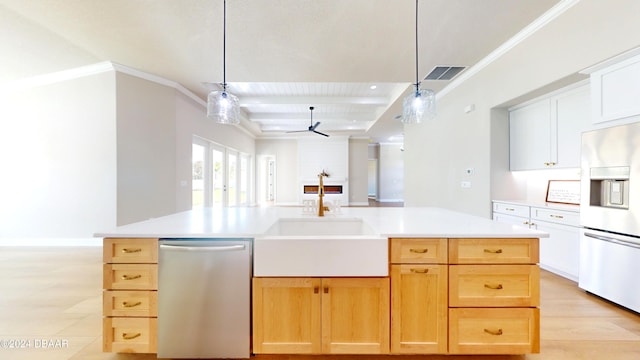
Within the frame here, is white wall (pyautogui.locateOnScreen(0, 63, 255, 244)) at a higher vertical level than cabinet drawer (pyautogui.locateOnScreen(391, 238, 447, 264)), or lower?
higher

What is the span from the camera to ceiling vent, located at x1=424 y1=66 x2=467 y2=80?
4002mm

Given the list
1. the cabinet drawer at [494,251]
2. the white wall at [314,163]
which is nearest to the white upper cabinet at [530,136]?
the cabinet drawer at [494,251]

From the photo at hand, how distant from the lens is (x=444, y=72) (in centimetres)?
415

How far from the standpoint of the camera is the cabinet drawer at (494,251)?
157 centimetres

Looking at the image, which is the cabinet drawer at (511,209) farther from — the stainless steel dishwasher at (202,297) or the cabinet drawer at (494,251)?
the stainless steel dishwasher at (202,297)

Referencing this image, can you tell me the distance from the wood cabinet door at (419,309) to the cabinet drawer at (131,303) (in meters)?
1.45

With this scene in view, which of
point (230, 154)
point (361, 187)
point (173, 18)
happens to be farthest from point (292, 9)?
point (361, 187)

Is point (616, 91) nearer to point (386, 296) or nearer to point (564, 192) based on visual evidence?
point (564, 192)

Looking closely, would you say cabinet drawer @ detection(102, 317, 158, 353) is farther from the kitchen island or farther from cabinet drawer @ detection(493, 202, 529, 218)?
cabinet drawer @ detection(493, 202, 529, 218)

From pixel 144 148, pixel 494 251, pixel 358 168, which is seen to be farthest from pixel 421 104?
pixel 358 168

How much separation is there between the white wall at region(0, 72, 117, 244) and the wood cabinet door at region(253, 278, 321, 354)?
3.81 meters

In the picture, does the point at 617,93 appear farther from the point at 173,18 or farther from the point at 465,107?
the point at 173,18

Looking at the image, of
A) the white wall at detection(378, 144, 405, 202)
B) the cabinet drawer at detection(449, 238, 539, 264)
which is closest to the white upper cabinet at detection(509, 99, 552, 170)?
the cabinet drawer at detection(449, 238, 539, 264)

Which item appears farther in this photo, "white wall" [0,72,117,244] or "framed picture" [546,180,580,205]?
"white wall" [0,72,117,244]
